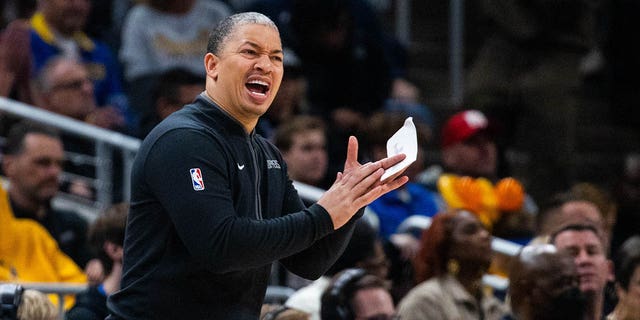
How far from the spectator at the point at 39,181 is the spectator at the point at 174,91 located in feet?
2.42

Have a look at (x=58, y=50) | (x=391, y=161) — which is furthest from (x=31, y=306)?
(x=58, y=50)

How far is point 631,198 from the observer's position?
30.2 feet

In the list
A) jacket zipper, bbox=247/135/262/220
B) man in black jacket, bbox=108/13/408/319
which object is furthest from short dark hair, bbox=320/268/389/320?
jacket zipper, bbox=247/135/262/220

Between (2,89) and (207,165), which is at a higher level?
(207,165)

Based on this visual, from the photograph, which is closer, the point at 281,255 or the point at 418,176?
the point at 281,255

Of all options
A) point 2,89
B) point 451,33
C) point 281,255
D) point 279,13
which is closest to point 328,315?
point 281,255

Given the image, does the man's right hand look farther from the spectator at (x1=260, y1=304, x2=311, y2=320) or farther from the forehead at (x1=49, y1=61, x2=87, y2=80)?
the forehead at (x1=49, y1=61, x2=87, y2=80)

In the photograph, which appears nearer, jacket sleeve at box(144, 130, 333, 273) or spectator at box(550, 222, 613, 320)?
jacket sleeve at box(144, 130, 333, 273)

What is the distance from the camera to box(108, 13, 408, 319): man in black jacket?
361 cm

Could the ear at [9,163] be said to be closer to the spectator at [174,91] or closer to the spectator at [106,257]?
the spectator at [174,91]

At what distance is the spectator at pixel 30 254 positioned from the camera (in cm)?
680

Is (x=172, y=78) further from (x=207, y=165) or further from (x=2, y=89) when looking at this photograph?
(x=207, y=165)

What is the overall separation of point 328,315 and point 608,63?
632 cm

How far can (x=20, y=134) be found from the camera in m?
7.21
